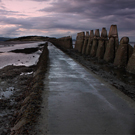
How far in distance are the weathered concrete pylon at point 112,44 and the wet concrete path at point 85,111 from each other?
744cm

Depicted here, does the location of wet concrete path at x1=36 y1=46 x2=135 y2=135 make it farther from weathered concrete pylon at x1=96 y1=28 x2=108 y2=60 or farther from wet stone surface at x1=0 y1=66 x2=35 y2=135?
weathered concrete pylon at x1=96 y1=28 x2=108 y2=60

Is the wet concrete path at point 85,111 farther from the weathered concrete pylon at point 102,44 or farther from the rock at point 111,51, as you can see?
the weathered concrete pylon at point 102,44

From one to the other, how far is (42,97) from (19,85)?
13.4ft

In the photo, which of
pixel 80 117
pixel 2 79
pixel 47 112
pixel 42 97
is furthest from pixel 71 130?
pixel 2 79

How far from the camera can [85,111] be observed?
3828 millimetres

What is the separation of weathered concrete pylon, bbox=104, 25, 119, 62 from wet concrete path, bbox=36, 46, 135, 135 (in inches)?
293

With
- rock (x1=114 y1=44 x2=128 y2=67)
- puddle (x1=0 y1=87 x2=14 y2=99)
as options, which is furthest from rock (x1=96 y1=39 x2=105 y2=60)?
puddle (x1=0 y1=87 x2=14 y2=99)

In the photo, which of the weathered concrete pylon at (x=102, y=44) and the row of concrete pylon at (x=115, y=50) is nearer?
the row of concrete pylon at (x=115, y=50)

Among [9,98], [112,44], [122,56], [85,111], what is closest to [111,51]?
[112,44]

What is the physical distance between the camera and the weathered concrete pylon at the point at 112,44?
503 inches

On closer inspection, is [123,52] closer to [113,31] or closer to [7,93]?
[113,31]

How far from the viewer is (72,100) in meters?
4.53

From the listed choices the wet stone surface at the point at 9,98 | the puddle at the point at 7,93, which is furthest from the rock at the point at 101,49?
the puddle at the point at 7,93

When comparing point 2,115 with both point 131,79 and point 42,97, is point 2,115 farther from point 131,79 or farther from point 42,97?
point 131,79
